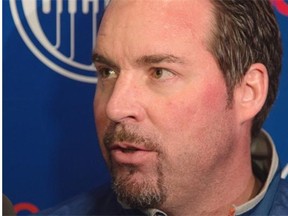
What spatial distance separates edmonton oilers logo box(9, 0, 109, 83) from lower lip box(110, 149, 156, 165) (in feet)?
1.31

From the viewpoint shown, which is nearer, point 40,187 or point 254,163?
point 254,163

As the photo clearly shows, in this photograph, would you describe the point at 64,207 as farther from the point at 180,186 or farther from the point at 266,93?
the point at 266,93

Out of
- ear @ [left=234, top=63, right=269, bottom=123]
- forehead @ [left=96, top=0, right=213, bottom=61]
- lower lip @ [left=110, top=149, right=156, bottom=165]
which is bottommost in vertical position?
lower lip @ [left=110, top=149, right=156, bottom=165]

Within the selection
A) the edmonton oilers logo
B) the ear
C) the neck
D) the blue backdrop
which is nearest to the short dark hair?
the ear

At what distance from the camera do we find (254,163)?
4.11 ft

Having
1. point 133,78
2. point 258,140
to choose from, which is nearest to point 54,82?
point 133,78

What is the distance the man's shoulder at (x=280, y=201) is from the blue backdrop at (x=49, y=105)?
0.69 ft

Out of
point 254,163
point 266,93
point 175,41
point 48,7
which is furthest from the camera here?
point 48,7

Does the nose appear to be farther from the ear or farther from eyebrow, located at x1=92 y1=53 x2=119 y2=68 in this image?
the ear

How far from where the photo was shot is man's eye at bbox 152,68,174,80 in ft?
3.45

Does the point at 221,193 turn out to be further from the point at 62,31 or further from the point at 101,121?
the point at 62,31

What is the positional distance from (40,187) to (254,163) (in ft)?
1.86

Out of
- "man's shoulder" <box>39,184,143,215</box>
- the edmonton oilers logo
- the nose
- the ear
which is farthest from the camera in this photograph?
the edmonton oilers logo

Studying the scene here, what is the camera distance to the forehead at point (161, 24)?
3.43 feet
